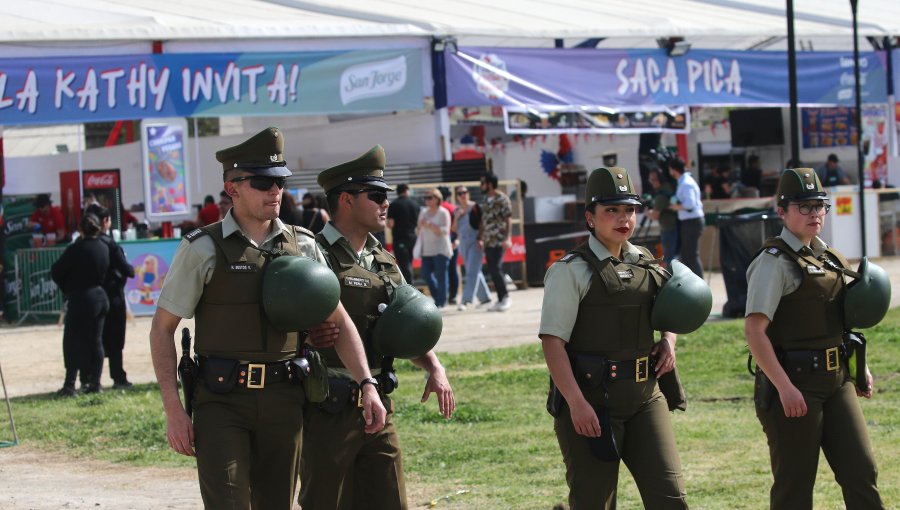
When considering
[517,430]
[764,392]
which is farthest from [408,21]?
[764,392]

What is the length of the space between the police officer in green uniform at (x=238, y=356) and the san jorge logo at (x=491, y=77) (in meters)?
16.2

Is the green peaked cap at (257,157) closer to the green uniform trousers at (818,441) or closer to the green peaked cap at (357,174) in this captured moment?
the green peaked cap at (357,174)

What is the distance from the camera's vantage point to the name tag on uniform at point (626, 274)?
5305 mm

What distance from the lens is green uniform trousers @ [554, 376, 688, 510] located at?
203 inches

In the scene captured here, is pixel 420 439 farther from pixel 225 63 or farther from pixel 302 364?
pixel 225 63

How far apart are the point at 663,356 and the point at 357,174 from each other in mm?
1521

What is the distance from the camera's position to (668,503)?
16.6 feet

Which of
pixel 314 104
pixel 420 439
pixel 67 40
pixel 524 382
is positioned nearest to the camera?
pixel 420 439

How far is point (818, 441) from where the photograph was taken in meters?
5.68

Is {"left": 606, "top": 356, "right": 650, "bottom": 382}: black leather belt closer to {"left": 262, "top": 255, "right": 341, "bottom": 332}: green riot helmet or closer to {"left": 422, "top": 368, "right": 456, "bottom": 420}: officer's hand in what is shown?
{"left": 422, "top": 368, "right": 456, "bottom": 420}: officer's hand

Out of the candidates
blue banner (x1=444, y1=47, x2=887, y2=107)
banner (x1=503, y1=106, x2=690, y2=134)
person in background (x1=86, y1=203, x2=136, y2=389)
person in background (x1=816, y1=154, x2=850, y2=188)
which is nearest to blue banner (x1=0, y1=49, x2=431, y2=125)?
blue banner (x1=444, y1=47, x2=887, y2=107)

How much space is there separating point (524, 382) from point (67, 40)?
10.4 m

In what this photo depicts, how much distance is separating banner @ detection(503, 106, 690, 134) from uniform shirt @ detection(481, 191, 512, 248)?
412 centimetres

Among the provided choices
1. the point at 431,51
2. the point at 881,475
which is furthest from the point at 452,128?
the point at 881,475
